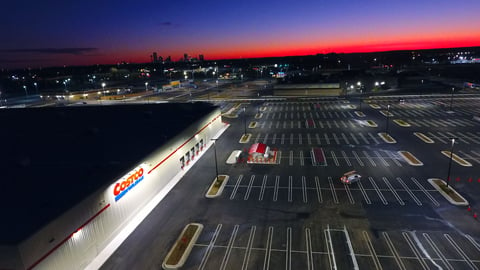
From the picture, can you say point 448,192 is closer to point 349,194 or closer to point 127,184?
point 349,194

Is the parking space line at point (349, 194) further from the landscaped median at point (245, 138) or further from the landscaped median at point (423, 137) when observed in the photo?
the landscaped median at point (423, 137)

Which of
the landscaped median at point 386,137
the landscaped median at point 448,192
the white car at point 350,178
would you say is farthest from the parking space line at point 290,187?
the landscaped median at point 386,137

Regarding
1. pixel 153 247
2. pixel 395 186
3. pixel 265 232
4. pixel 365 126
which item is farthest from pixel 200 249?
pixel 365 126

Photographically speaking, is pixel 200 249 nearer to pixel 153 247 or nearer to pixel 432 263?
pixel 153 247

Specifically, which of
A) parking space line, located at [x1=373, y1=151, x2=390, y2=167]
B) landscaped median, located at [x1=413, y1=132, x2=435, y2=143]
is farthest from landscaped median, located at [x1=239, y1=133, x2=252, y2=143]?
landscaped median, located at [x1=413, y1=132, x2=435, y2=143]

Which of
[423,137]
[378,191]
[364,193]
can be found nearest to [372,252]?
[364,193]
